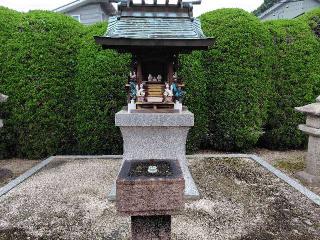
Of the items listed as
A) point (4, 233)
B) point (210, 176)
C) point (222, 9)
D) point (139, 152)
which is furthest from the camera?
point (222, 9)

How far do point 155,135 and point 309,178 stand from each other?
3751 millimetres

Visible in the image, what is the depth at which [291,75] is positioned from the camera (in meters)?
9.28

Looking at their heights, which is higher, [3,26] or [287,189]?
[3,26]

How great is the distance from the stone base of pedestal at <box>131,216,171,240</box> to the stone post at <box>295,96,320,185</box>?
4548mm

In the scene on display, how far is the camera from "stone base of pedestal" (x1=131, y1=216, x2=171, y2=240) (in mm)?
3783

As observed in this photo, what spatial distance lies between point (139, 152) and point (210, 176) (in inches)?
75.7

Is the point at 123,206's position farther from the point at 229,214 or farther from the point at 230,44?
the point at 230,44

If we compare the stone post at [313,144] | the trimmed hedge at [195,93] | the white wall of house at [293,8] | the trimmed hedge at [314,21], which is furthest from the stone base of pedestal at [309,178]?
the white wall of house at [293,8]

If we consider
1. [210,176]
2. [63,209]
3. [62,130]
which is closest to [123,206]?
[63,209]

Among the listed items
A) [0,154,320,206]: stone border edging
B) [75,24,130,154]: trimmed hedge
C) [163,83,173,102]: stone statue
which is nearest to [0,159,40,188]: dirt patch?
[0,154,320,206]: stone border edging

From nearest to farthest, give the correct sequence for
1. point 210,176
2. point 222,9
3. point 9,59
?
point 210,176
point 9,59
point 222,9

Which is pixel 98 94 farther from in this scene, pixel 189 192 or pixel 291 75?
pixel 291 75

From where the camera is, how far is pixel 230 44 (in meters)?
8.91

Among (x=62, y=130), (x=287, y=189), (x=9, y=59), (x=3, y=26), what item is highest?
(x=3, y=26)
